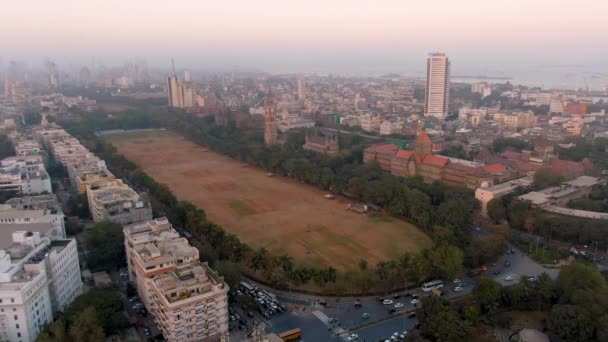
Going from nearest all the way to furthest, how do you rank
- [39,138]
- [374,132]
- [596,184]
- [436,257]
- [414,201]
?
[436,257] → [414,201] → [596,184] → [39,138] → [374,132]

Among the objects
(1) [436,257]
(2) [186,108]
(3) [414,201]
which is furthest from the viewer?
(2) [186,108]

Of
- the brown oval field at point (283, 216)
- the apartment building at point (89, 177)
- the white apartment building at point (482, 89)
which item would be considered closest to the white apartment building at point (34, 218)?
the apartment building at point (89, 177)

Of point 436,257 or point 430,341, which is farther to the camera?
point 436,257

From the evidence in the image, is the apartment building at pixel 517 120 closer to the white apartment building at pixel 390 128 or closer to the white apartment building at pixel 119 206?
the white apartment building at pixel 390 128

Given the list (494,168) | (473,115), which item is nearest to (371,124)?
(473,115)

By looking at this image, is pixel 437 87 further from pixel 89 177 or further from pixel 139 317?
pixel 139 317

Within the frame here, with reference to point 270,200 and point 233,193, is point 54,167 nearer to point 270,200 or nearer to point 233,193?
point 233,193

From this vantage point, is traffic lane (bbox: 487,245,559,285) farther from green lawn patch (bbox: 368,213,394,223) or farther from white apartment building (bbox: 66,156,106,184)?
white apartment building (bbox: 66,156,106,184)

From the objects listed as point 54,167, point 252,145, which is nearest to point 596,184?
point 252,145
